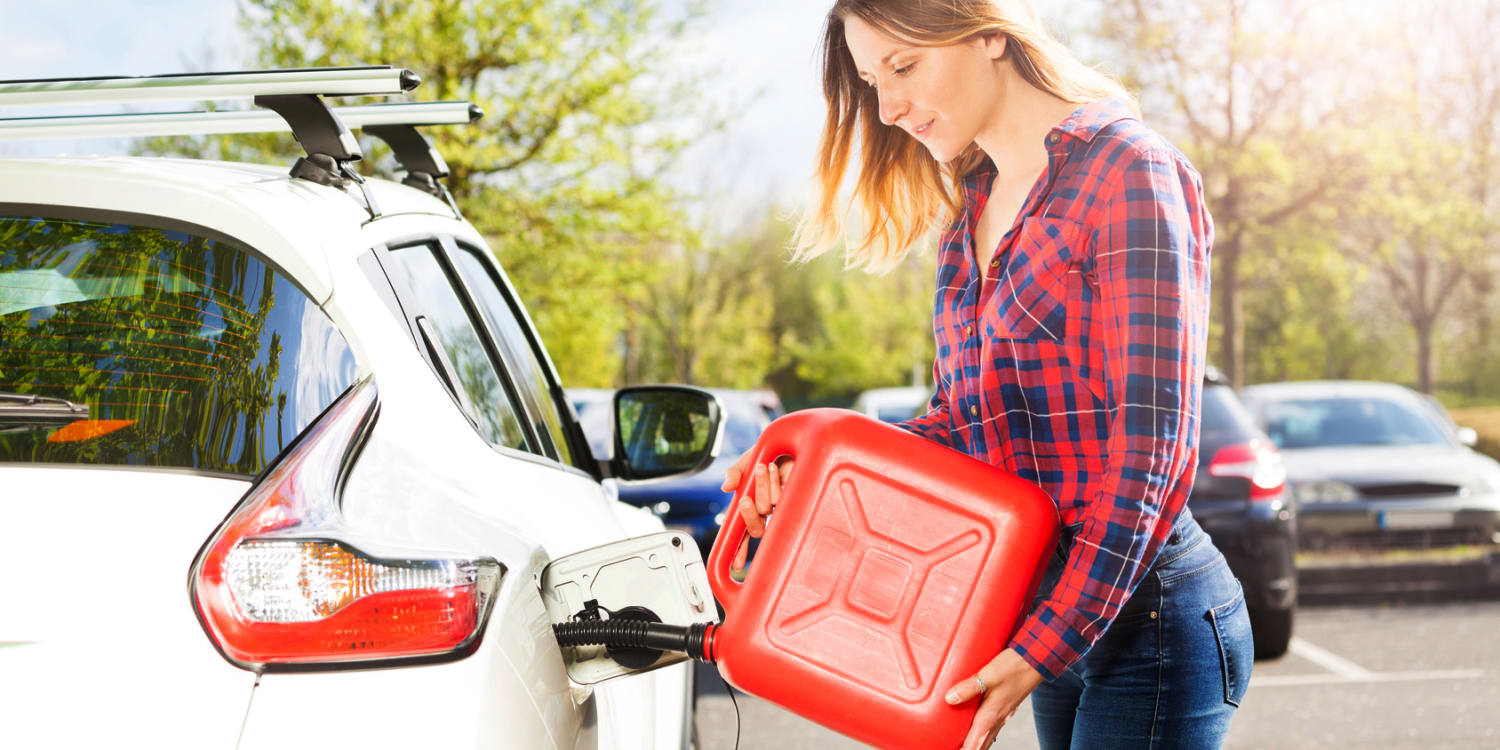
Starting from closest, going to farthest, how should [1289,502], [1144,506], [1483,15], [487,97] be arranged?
[1144,506]
[1289,502]
[487,97]
[1483,15]

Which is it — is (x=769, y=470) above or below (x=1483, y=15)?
below

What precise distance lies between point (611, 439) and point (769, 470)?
4.81 ft

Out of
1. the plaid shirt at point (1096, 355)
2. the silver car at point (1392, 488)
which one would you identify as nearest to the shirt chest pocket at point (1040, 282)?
the plaid shirt at point (1096, 355)

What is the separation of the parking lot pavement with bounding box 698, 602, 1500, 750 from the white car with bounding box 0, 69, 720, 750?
3463mm

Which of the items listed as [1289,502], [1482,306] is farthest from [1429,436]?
[1482,306]

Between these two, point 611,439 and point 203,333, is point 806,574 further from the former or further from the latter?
point 611,439

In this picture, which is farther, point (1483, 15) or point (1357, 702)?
point (1483, 15)

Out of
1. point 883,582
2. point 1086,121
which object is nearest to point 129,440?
point 883,582

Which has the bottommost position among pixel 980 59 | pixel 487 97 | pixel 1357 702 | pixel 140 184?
pixel 1357 702

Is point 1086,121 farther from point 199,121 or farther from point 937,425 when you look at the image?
point 199,121

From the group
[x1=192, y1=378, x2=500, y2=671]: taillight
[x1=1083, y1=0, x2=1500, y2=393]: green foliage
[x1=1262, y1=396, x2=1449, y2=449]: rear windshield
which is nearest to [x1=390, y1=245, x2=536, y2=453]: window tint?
[x1=192, y1=378, x2=500, y2=671]: taillight

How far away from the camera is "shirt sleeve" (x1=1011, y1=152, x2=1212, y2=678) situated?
5.13 feet

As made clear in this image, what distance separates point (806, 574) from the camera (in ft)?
5.45

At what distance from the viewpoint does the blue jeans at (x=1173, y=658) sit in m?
1.83
